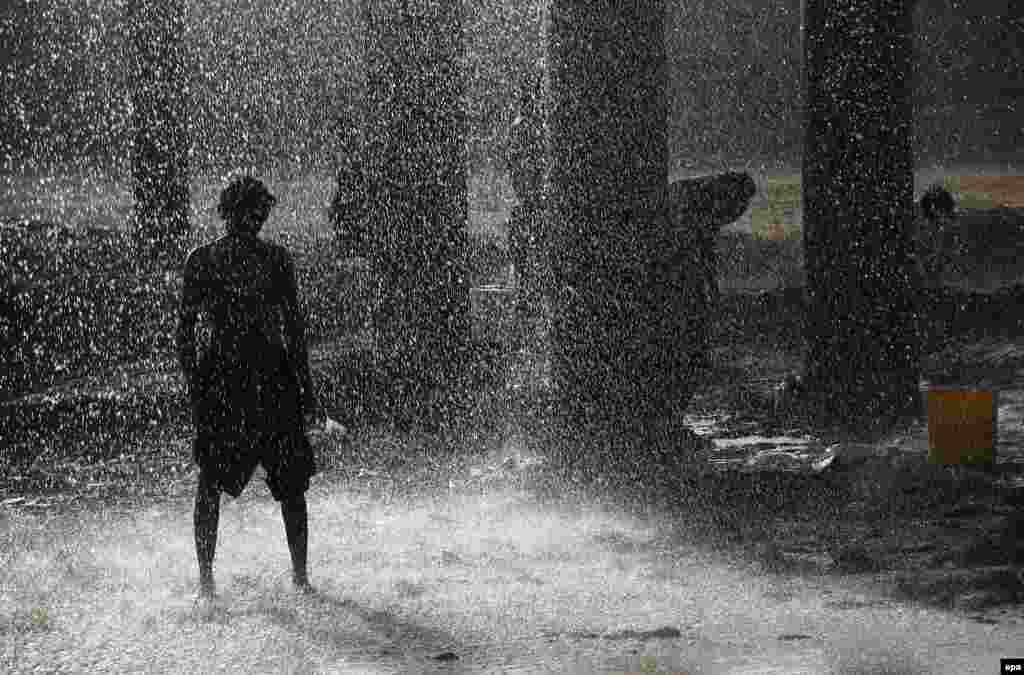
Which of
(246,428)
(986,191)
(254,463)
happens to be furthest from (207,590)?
(986,191)

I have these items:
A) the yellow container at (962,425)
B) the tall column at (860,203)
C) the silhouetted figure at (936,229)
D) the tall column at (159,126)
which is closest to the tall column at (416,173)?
the tall column at (860,203)

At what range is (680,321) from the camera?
7672 millimetres

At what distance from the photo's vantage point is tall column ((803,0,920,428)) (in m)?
8.35

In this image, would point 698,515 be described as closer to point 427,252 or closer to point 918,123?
point 427,252

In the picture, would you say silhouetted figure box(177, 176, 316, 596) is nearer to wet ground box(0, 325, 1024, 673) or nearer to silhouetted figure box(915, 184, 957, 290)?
wet ground box(0, 325, 1024, 673)

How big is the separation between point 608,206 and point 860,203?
78.4 inches

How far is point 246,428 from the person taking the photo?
17.2ft

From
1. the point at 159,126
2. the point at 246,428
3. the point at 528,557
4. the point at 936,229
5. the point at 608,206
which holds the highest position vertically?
the point at 159,126

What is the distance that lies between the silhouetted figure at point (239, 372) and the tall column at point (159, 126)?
31.3 feet

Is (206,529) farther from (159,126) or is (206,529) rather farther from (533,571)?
(159,126)

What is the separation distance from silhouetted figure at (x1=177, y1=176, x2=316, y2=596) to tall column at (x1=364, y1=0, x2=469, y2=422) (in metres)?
4.07

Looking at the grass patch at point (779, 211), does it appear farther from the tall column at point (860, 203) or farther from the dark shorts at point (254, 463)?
the dark shorts at point (254, 463)

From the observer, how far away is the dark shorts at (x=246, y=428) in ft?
17.2

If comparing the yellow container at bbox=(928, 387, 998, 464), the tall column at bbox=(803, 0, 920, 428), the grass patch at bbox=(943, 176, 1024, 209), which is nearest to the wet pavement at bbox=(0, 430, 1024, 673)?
the yellow container at bbox=(928, 387, 998, 464)
